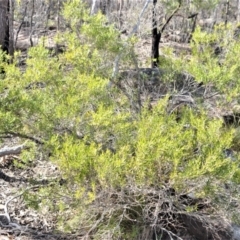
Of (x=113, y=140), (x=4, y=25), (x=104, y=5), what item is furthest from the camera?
(x=104, y=5)

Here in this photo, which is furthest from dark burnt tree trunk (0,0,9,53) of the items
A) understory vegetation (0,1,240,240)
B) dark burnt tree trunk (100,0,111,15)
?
dark burnt tree trunk (100,0,111,15)

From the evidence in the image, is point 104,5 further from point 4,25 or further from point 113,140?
point 113,140

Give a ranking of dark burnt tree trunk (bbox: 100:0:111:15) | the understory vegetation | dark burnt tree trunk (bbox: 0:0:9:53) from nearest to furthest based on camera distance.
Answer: the understory vegetation < dark burnt tree trunk (bbox: 0:0:9:53) < dark burnt tree trunk (bbox: 100:0:111:15)

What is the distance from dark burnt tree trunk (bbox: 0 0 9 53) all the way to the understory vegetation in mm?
4748

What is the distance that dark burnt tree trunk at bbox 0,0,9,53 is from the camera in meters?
9.02

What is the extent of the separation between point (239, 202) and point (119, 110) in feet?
4.36

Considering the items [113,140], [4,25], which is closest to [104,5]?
[4,25]

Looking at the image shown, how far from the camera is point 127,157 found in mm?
3480

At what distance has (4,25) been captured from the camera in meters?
9.17

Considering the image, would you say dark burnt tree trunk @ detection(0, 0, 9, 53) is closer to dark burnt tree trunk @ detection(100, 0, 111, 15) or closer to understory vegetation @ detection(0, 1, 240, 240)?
understory vegetation @ detection(0, 1, 240, 240)

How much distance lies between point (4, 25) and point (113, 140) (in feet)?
19.8

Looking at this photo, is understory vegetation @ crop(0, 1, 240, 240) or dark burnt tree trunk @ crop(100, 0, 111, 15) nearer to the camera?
understory vegetation @ crop(0, 1, 240, 240)

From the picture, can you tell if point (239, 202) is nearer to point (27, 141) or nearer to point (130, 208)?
point (130, 208)

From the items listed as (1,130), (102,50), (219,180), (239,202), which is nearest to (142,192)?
(219,180)
